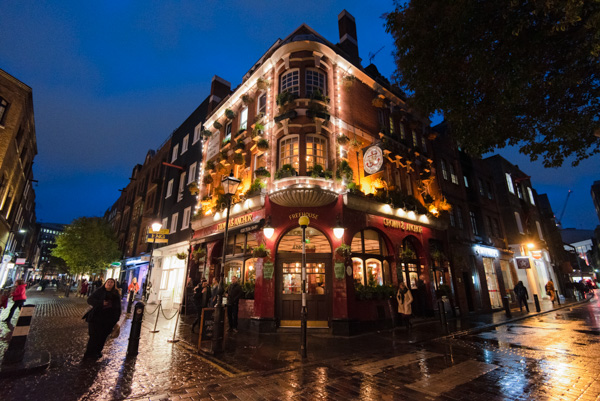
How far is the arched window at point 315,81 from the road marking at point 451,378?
12.2 metres

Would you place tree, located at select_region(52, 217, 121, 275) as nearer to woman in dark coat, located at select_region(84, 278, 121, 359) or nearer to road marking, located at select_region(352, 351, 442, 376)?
woman in dark coat, located at select_region(84, 278, 121, 359)

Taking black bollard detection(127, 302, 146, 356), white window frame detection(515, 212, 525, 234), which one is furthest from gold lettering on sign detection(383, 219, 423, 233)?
white window frame detection(515, 212, 525, 234)

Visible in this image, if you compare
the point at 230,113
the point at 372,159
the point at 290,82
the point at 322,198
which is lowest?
the point at 322,198

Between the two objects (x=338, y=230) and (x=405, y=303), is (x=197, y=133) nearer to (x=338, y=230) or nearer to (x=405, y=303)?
(x=338, y=230)

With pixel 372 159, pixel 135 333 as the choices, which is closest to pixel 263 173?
pixel 372 159

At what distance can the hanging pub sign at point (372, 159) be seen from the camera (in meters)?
11.8

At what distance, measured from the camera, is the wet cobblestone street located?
15.6 feet

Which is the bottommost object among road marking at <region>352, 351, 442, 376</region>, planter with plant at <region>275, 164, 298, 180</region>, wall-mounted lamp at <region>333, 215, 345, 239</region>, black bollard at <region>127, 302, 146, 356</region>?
road marking at <region>352, 351, 442, 376</region>

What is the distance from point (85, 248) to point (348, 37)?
106ft

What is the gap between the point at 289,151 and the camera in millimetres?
13055

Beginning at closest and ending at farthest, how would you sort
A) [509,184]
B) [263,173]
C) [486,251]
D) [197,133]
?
[263,173] → [486,251] → [197,133] → [509,184]

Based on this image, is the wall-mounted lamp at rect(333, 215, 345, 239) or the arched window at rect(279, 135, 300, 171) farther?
the arched window at rect(279, 135, 300, 171)

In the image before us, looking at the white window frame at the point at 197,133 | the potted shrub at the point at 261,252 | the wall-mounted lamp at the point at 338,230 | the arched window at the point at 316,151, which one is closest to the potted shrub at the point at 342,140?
the arched window at the point at 316,151

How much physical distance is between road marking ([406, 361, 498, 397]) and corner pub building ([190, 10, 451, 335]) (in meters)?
4.87
